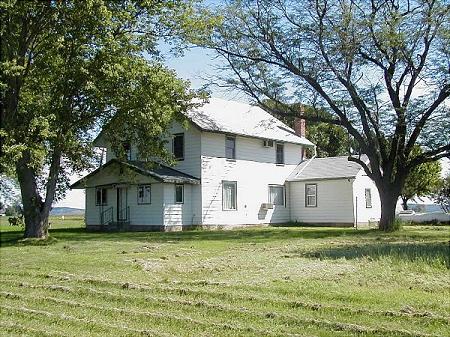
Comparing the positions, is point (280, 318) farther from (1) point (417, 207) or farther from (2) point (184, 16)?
(1) point (417, 207)

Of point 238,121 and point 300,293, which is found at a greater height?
point 238,121

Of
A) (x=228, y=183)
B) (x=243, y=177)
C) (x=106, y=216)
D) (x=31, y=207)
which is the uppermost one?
(x=243, y=177)

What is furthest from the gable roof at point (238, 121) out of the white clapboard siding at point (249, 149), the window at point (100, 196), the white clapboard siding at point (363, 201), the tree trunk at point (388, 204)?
the tree trunk at point (388, 204)

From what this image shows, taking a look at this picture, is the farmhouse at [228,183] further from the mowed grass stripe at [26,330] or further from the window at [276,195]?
the mowed grass stripe at [26,330]

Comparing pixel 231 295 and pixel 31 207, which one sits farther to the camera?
pixel 31 207

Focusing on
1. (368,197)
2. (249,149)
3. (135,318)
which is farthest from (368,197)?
(135,318)

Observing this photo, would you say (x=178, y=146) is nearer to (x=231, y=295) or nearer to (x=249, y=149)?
(x=249, y=149)

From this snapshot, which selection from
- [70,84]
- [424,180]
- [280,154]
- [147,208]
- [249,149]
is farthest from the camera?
[424,180]

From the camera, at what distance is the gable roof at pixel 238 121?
31109mm

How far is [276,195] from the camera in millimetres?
35812

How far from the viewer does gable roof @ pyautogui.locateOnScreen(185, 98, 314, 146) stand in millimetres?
31109

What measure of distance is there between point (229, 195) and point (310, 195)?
20.2ft

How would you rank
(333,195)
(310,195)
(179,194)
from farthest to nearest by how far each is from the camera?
(310,195), (333,195), (179,194)

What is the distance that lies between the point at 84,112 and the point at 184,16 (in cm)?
571
